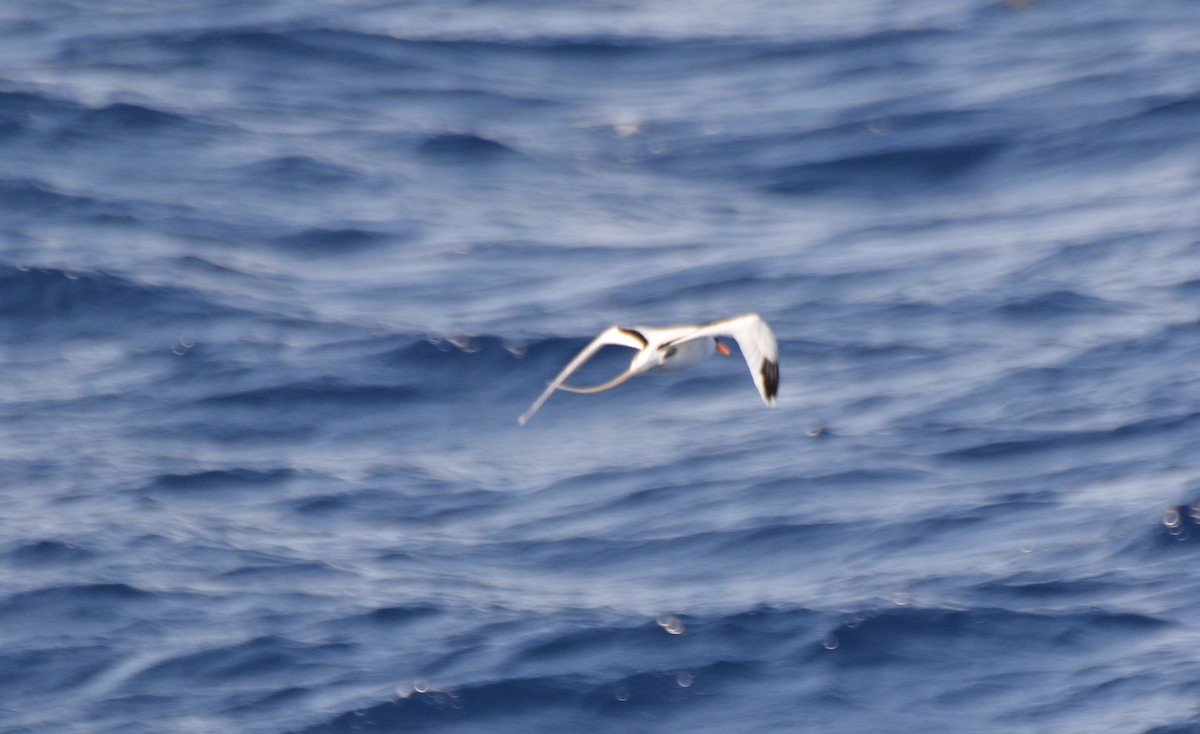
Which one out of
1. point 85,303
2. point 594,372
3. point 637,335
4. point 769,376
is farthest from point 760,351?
point 85,303

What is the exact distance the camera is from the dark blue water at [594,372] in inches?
582

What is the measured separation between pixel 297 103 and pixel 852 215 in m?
8.49

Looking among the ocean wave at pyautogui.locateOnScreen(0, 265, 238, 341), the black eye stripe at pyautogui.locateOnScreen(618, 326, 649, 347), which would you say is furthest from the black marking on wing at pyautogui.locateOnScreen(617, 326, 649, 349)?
the ocean wave at pyautogui.locateOnScreen(0, 265, 238, 341)

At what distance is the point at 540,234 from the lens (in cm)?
2302

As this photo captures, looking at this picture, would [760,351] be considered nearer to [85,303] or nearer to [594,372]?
[594,372]

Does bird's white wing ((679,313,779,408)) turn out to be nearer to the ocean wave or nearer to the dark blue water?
the dark blue water

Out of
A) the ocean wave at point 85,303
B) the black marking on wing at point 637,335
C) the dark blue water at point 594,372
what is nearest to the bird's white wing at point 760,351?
the black marking on wing at point 637,335

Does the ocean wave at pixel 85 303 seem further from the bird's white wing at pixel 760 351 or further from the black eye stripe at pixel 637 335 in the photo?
the bird's white wing at pixel 760 351

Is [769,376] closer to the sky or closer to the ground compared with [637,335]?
closer to the ground

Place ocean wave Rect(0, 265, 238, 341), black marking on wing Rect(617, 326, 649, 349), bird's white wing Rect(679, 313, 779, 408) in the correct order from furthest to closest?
ocean wave Rect(0, 265, 238, 341) < black marking on wing Rect(617, 326, 649, 349) < bird's white wing Rect(679, 313, 779, 408)

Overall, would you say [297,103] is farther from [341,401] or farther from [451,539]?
[451,539]

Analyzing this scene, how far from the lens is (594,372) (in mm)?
19781

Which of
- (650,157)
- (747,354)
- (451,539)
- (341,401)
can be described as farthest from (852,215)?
(747,354)

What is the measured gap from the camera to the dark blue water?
14.8 m
